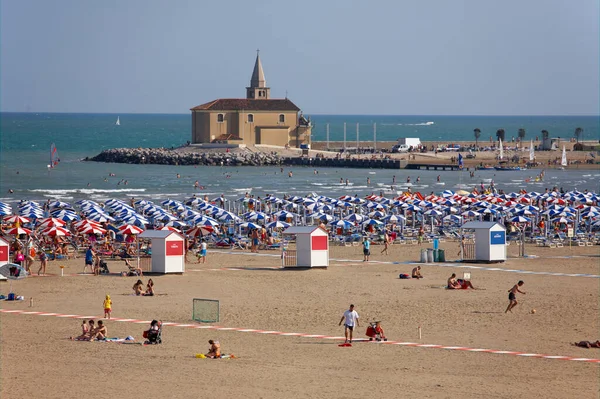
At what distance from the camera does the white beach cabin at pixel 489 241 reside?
28.7 metres

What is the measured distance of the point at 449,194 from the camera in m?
47.4

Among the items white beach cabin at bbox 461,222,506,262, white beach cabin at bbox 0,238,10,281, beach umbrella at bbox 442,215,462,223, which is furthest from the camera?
beach umbrella at bbox 442,215,462,223

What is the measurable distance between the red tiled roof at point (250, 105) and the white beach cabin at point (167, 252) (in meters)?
74.0

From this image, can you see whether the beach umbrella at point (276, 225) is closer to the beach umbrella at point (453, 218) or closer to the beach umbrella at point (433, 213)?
the beach umbrella at point (433, 213)

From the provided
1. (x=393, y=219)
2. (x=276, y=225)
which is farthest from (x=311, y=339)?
(x=393, y=219)

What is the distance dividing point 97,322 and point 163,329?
53.5 inches

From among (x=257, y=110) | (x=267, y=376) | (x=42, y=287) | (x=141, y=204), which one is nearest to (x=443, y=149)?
(x=257, y=110)

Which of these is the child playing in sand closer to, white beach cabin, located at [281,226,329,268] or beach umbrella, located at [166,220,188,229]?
white beach cabin, located at [281,226,329,268]

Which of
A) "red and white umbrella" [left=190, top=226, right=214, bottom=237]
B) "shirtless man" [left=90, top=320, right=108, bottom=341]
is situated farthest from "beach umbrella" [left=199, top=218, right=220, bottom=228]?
"shirtless man" [left=90, top=320, right=108, bottom=341]

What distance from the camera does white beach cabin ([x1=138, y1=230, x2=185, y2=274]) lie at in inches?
1048

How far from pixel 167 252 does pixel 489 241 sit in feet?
30.4

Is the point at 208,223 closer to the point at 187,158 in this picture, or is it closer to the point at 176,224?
the point at 176,224

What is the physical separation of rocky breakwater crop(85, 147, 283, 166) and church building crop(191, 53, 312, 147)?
3653mm

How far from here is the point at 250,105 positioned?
100938mm
